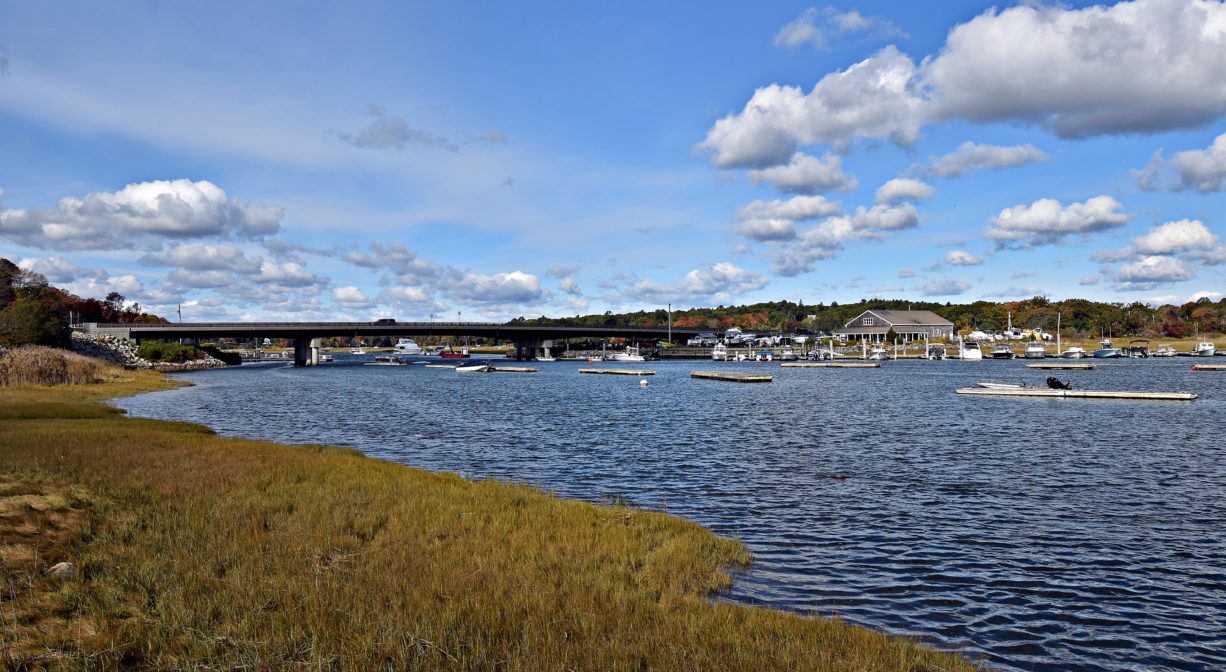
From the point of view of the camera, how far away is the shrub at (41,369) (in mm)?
70938

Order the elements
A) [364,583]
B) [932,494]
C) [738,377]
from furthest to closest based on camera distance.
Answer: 1. [738,377]
2. [932,494]
3. [364,583]

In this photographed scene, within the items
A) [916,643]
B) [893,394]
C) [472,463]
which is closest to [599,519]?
[916,643]

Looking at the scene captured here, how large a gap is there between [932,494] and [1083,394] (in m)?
54.8

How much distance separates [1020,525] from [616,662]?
17.9 metres

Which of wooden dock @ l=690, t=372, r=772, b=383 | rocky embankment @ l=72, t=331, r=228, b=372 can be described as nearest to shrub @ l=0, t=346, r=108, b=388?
rocky embankment @ l=72, t=331, r=228, b=372

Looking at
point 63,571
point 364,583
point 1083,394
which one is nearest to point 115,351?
point 63,571

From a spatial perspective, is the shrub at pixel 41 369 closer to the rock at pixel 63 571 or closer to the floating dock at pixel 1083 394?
the rock at pixel 63 571

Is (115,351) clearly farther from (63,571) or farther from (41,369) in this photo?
(63,571)

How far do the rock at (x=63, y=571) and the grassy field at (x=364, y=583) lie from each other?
208 mm

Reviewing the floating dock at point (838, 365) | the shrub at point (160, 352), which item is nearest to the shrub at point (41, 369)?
the shrub at point (160, 352)

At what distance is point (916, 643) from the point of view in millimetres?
12766

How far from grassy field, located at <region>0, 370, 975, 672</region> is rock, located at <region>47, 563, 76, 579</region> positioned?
21 cm

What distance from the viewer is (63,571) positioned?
1315cm

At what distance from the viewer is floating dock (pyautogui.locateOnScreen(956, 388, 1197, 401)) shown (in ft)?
220
